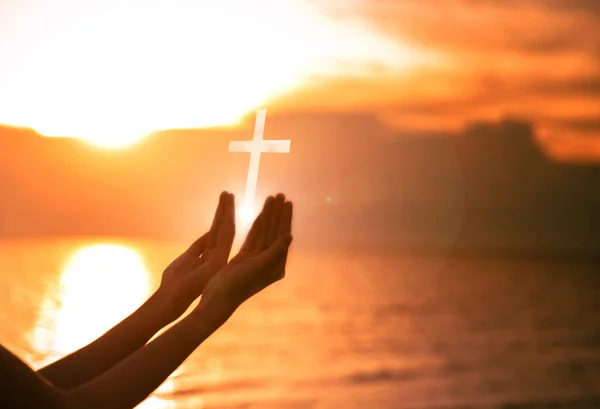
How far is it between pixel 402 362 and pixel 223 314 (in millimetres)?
6131

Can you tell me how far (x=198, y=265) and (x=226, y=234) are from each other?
10 centimetres

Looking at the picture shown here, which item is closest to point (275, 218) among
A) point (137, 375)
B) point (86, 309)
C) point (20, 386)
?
point (137, 375)

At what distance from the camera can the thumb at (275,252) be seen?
4.55 ft

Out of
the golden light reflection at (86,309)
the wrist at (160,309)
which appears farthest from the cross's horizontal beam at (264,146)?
the golden light reflection at (86,309)

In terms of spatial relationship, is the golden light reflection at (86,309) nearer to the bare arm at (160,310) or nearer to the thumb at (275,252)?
the bare arm at (160,310)

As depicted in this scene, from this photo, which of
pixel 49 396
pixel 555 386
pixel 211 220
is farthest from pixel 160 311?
pixel 555 386

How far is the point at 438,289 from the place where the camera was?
18.7 m

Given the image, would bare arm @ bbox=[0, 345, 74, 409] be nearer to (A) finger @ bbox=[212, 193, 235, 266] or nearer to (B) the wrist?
(B) the wrist

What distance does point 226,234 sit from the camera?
5.24 feet

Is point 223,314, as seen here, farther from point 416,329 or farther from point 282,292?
point 282,292

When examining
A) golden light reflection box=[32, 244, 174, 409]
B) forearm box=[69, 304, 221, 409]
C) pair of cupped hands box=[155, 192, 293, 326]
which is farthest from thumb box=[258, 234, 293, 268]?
golden light reflection box=[32, 244, 174, 409]

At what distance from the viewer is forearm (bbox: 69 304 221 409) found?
0.89 metres

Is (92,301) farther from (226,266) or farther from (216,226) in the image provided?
(226,266)

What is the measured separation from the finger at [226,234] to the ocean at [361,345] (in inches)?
141
